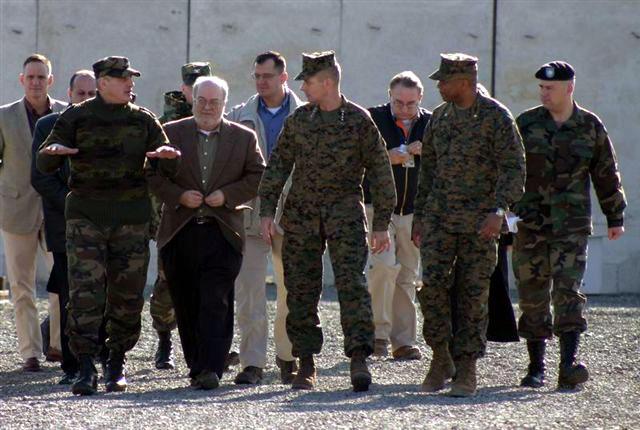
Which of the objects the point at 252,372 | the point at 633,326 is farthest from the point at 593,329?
the point at 252,372

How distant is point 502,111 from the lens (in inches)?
340

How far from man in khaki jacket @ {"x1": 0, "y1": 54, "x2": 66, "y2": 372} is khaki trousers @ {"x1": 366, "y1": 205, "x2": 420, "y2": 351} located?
2.40m

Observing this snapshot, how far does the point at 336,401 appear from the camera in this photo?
8.24 meters

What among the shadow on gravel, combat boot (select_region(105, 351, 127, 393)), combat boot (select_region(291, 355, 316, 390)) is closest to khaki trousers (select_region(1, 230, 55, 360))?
combat boot (select_region(105, 351, 127, 393))

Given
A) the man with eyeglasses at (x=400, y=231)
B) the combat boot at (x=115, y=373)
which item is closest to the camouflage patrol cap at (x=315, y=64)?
the combat boot at (x=115, y=373)

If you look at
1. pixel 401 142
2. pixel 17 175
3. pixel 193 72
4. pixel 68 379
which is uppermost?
pixel 193 72

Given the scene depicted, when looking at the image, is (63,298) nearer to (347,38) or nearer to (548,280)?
(548,280)

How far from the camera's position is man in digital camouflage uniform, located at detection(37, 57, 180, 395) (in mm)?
8711

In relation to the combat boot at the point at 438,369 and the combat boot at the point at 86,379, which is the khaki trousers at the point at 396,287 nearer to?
the combat boot at the point at 438,369

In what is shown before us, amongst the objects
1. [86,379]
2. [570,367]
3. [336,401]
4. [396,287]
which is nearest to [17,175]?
[86,379]

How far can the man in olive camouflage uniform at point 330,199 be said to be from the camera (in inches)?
345

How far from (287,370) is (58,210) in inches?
71.6

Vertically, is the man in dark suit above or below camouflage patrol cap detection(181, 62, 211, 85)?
below

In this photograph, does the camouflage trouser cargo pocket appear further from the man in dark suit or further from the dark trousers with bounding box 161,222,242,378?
the man in dark suit
